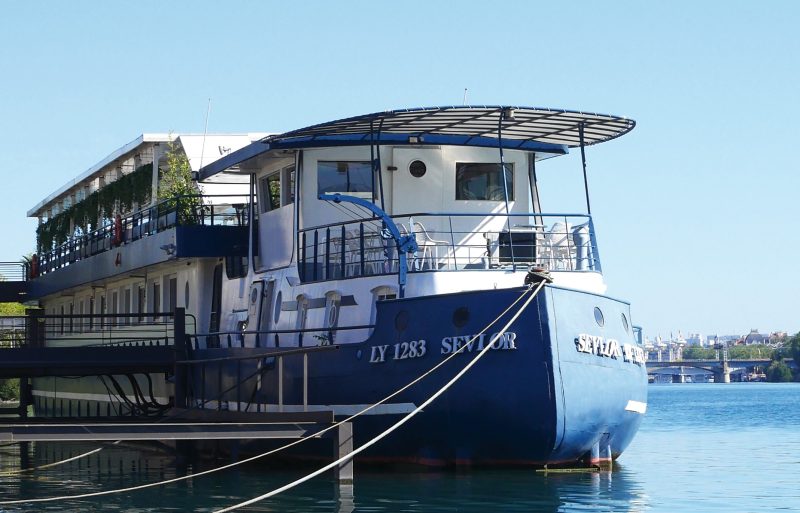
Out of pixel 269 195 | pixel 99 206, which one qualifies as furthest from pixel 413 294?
pixel 99 206

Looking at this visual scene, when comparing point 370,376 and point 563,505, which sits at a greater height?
point 370,376

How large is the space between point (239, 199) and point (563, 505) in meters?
16.0

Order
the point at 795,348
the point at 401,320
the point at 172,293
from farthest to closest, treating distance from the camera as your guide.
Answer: the point at 795,348 < the point at 172,293 < the point at 401,320

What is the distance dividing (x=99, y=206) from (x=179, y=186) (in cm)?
1023

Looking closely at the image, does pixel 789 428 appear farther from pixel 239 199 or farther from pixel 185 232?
pixel 185 232

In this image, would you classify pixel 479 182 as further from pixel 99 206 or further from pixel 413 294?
pixel 99 206

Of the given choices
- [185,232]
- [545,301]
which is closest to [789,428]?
[185,232]

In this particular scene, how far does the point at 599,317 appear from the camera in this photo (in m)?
22.8

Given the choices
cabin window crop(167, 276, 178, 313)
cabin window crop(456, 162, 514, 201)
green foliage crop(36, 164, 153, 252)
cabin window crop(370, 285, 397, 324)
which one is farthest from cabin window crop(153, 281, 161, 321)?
cabin window crop(370, 285, 397, 324)

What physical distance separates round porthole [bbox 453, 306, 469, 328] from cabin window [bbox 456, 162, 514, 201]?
4.70 metres

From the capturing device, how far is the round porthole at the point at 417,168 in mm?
26156

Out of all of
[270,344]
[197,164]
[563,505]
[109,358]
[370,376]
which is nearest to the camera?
[563,505]

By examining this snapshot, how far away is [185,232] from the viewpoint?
96.3 ft

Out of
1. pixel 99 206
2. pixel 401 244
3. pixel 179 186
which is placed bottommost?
pixel 401 244
